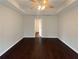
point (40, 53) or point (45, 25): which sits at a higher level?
point (45, 25)

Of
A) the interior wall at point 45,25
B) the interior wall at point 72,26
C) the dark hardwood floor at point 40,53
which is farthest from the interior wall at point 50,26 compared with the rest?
the dark hardwood floor at point 40,53

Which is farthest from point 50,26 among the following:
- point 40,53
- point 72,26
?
point 40,53

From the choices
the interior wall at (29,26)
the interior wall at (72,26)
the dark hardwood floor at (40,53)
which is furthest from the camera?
the interior wall at (29,26)

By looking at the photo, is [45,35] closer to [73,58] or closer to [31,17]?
[31,17]

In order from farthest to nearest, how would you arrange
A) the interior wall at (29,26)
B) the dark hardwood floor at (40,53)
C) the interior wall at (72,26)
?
the interior wall at (29,26), the interior wall at (72,26), the dark hardwood floor at (40,53)

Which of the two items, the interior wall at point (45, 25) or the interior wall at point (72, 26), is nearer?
the interior wall at point (72, 26)

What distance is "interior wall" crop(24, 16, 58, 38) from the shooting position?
1103cm

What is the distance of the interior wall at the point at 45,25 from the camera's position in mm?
11031

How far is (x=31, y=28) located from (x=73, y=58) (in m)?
6.92

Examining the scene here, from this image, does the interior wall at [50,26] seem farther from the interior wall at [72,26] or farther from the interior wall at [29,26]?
the interior wall at [72,26]

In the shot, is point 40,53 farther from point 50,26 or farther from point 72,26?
point 50,26

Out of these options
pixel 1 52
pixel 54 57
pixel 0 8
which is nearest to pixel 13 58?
pixel 1 52

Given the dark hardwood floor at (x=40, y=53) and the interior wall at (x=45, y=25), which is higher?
the interior wall at (x=45, y=25)

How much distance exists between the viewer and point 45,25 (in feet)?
36.4
